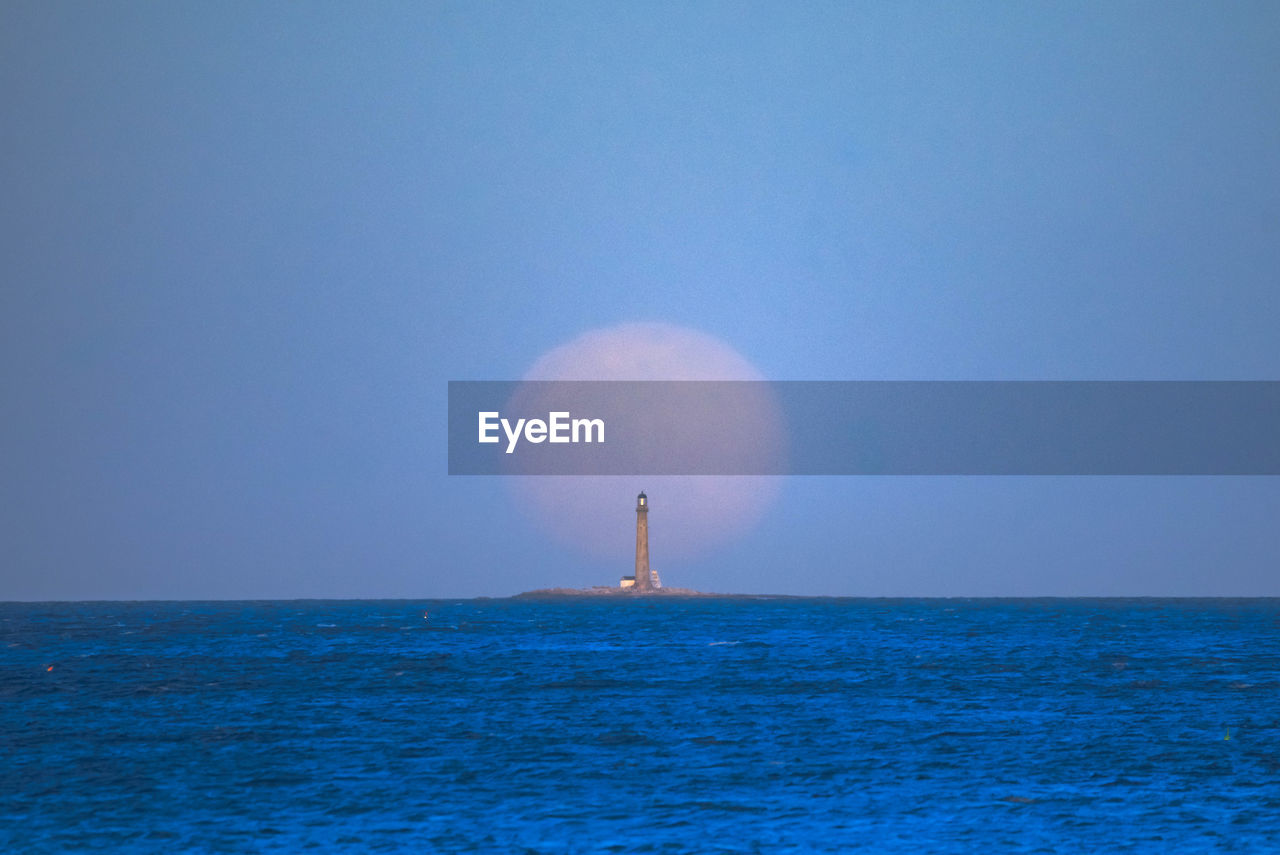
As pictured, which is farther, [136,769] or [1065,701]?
[1065,701]

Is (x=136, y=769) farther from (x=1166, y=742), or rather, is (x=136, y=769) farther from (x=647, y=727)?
(x=1166, y=742)

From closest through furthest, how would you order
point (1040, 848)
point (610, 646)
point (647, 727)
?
point (1040, 848)
point (647, 727)
point (610, 646)

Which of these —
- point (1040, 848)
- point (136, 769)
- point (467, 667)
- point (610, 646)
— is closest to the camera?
point (1040, 848)

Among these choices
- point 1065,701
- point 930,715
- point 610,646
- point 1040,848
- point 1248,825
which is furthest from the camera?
point 610,646

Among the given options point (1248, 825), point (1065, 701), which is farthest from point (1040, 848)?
point (1065, 701)

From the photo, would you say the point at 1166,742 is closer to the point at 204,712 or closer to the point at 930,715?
the point at 930,715

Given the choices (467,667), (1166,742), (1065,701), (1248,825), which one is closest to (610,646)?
(467,667)
